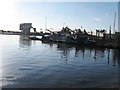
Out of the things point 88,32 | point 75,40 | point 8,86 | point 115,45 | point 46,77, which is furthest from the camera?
point 88,32

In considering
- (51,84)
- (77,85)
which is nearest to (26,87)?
(51,84)

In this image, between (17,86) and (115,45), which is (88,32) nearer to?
(115,45)

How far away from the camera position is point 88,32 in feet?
487

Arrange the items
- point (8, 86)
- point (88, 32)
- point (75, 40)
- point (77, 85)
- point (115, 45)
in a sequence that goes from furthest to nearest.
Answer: point (88, 32) < point (75, 40) < point (115, 45) < point (77, 85) < point (8, 86)

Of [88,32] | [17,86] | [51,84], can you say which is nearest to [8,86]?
[17,86]

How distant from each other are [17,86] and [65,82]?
5.04 metres

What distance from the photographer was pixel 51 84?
24875 millimetres

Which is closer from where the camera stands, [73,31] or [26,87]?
[26,87]

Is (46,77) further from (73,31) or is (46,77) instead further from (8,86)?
(73,31)

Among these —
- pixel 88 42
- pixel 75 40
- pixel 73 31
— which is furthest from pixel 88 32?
pixel 88 42

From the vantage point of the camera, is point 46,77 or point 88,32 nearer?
point 46,77

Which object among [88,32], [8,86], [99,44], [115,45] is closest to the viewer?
[8,86]

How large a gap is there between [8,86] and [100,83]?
8.75 meters

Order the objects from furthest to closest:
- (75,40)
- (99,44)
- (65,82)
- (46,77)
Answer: (75,40)
(99,44)
(46,77)
(65,82)
